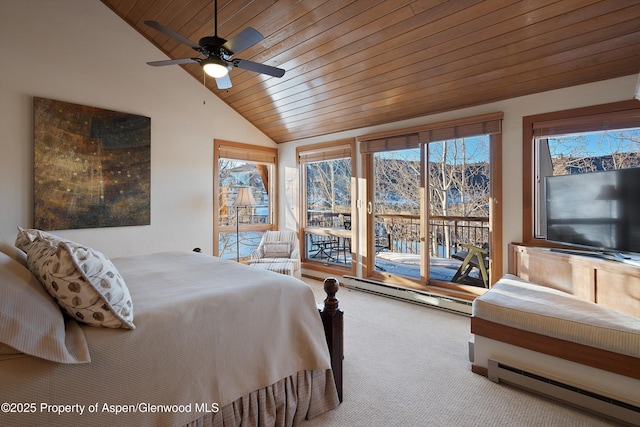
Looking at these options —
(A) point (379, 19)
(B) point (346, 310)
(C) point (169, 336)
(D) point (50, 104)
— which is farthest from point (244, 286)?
(D) point (50, 104)

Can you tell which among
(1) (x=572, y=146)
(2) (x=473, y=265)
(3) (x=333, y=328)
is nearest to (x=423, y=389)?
(3) (x=333, y=328)

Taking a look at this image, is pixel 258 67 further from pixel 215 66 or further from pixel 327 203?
pixel 327 203

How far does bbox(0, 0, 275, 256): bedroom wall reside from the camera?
311 centimetres

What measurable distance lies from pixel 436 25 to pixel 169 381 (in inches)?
119

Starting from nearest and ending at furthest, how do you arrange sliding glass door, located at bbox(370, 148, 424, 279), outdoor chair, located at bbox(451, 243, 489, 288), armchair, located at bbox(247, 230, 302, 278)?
outdoor chair, located at bbox(451, 243, 489, 288) → sliding glass door, located at bbox(370, 148, 424, 279) → armchair, located at bbox(247, 230, 302, 278)

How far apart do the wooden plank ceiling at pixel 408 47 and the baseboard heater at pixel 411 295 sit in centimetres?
217

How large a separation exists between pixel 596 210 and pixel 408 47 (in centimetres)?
207

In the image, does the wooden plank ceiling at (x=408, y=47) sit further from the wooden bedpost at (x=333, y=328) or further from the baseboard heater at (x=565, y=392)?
the baseboard heater at (x=565, y=392)

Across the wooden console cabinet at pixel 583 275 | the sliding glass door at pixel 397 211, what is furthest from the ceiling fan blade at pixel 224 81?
the wooden console cabinet at pixel 583 275

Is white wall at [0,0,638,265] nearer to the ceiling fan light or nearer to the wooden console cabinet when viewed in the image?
the wooden console cabinet

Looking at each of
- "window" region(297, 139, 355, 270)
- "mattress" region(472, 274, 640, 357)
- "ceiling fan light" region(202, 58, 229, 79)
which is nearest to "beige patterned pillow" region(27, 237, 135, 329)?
"ceiling fan light" region(202, 58, 229, 79)

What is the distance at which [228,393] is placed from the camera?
142 centimetres

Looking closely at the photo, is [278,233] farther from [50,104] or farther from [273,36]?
[50,104]

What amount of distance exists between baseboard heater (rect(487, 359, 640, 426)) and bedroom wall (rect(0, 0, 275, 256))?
384cm
